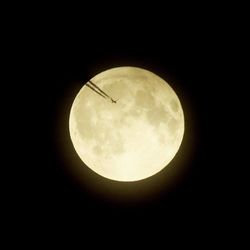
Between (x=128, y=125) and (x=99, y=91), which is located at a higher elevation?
(x=99, y=91)

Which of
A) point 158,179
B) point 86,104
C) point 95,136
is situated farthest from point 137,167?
point 158,179

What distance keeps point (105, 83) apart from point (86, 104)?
0.32 m

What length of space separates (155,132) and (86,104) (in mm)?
838

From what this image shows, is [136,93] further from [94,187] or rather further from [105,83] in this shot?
Answer: [94,187]

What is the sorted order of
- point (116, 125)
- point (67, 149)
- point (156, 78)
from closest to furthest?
point (116, 125), point (156, 78), point (67, 149)

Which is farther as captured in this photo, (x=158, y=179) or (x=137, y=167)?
(x=158, y=179)

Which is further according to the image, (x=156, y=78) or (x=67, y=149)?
(x=67, y=149)

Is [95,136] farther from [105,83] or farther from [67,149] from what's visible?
[67,149]

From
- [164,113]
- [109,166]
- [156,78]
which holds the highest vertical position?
[156,78]

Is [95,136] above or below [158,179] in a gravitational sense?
below

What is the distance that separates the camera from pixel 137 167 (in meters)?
4.40

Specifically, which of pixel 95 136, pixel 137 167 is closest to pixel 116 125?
pixel 95 136

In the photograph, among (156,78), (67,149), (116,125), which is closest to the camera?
(116,125)

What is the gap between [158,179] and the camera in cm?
561
